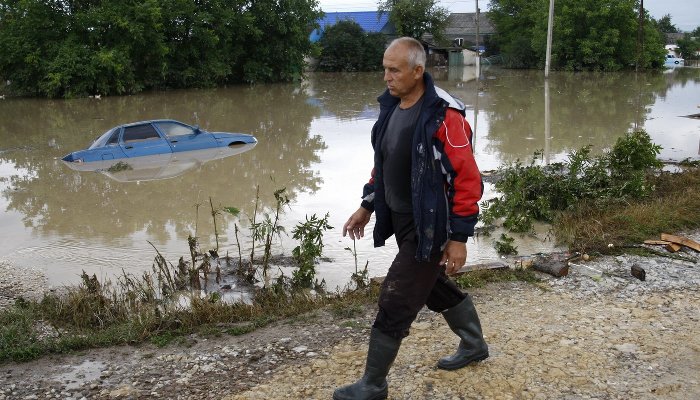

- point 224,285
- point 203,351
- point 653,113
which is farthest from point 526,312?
point 653,113

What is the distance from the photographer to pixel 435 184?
339cm

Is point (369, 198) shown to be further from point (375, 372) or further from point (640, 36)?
point (640, 36)

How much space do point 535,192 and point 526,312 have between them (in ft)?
15.2

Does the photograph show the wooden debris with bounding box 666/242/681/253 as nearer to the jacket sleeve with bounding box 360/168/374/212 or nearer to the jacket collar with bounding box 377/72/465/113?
the jacket sleeve with bounding box 360/168/374/212

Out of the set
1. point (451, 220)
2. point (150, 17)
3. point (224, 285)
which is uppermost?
point (150, 17)

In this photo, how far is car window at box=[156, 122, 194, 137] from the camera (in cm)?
1483

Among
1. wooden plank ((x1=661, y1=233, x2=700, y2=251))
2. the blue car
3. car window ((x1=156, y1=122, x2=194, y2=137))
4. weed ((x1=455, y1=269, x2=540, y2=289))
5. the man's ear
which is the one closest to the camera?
the man's ear

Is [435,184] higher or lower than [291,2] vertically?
lower

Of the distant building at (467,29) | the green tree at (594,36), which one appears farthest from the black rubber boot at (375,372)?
the distant building at (467,29)

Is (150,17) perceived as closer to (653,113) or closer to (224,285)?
(653,113)

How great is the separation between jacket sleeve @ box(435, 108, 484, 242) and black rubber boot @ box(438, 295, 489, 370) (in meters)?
0.73

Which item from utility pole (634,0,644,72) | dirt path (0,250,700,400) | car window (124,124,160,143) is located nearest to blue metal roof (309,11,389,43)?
utility pole (634,0,644,72)

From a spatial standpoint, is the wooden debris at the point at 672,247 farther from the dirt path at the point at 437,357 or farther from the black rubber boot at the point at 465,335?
the black rubber boot at the point at 465,335

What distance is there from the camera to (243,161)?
1445 cm
